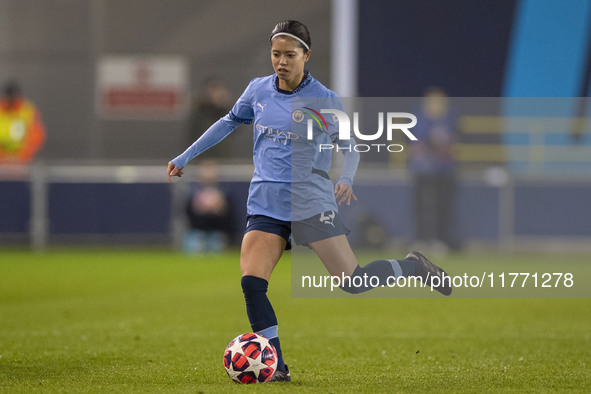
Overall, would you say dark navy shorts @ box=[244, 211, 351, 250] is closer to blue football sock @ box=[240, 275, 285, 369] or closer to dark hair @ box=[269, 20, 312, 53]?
blue football sock @ box=[240, 275, 285, 369]

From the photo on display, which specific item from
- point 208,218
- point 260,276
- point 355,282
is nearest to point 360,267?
point 355,282

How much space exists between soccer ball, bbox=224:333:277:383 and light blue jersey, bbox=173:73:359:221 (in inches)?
27.3

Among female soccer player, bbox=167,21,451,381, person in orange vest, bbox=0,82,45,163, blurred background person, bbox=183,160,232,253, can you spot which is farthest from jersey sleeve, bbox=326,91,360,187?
person in orange vest, bbox=0,82,45,163

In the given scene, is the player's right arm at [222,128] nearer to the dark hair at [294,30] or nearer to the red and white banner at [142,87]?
the dark hair at [294,30]

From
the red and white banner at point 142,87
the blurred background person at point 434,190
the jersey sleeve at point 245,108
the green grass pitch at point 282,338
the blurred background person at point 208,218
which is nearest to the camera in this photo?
the green grass pitch at point 282,338

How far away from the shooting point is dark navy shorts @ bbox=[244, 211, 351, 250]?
5734mm

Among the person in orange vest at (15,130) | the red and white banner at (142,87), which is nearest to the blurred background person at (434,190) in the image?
the red and white banner at (142,87)

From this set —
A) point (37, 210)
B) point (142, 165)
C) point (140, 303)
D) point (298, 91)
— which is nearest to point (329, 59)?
point (142, 165)

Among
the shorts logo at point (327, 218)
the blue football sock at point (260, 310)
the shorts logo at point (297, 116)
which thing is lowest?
the blue football sock at point (260, 310)

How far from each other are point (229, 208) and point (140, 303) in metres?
6.73

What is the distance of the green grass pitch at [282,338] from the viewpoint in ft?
18.5

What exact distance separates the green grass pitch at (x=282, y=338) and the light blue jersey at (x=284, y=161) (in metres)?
0.94

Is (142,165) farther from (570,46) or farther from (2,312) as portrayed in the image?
(2,312)

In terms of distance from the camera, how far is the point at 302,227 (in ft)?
19.0
